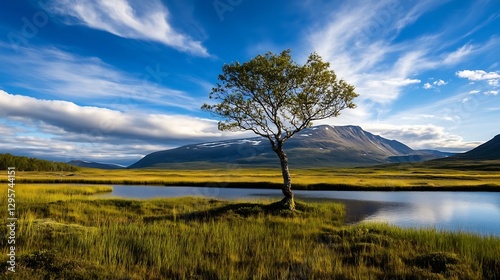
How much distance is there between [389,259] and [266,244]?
19.0ft

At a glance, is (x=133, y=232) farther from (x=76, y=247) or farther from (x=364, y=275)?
(x=364, y=275)

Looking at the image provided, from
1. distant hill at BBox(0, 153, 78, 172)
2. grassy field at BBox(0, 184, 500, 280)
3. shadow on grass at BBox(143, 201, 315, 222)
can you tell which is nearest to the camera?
grassy field at BBox(0, 184, 500, 280)

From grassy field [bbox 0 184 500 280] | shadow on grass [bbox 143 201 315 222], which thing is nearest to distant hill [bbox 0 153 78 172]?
shadow on grass [bbox 143 201 315 222]

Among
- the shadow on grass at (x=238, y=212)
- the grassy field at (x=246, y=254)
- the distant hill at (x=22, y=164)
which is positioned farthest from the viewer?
the distant hill at (x=22, y=164)

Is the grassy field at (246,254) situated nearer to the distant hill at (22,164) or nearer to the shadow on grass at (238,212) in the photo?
the shadow on grass at (238,212)

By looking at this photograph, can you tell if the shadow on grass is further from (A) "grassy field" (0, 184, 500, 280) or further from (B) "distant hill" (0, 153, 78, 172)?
(B) "distant hill" (0, 153, 78, 172)

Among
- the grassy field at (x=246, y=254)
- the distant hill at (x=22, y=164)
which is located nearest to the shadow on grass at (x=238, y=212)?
the grassy field at (x=246, y=254)

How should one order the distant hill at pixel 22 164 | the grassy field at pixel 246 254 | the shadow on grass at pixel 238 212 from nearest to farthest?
1. the grassy field at pixel 246 254
2. the shadow on grass at pixel 238 212
3. the distant hill at pixel 22 164

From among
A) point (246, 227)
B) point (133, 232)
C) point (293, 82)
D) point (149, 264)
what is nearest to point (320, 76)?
point (293, 82)

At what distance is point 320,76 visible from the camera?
32.3 meters

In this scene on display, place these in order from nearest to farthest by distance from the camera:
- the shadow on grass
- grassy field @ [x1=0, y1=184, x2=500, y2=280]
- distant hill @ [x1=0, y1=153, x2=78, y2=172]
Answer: grassy field @ [x1=0, y1=184, x2=500, y2=280] < the shadow on grass < distant hill @ [x1=0, y1=153, x2=78, y2=172]

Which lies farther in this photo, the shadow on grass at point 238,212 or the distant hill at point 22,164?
the distant hill at point 22,164

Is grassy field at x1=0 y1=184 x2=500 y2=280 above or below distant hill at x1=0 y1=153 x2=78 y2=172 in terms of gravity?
below

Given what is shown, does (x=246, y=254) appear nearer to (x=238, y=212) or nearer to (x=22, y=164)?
(x=238, y=212)
